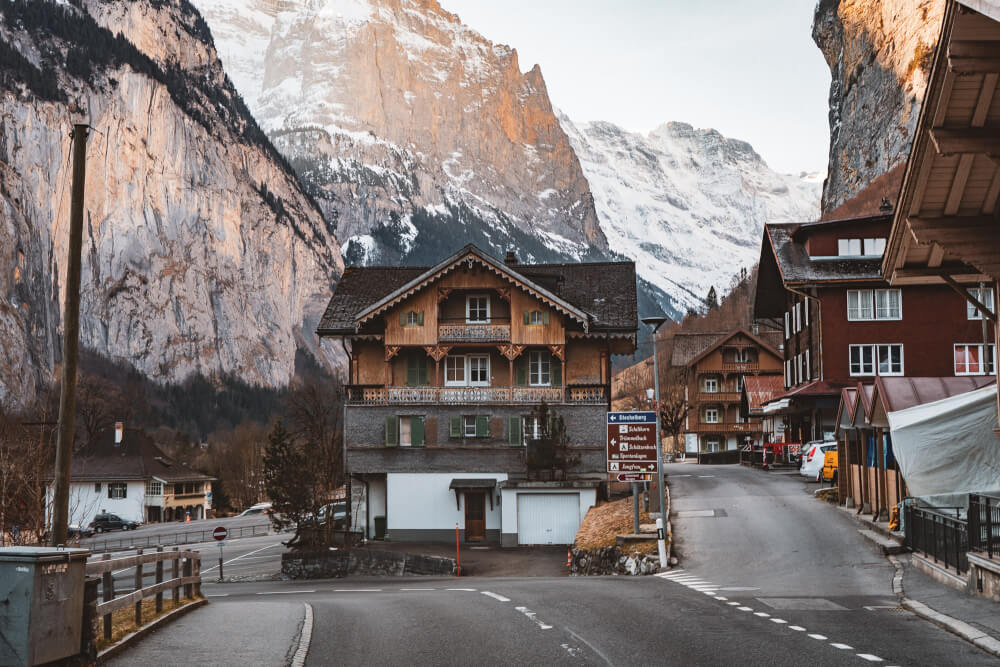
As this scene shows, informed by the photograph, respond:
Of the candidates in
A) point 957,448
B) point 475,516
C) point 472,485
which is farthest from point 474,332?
point 957,448

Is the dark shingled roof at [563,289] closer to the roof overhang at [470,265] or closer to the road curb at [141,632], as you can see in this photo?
Result: the roof overhang at [470,265]

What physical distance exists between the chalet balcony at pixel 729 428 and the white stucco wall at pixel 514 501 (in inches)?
2335

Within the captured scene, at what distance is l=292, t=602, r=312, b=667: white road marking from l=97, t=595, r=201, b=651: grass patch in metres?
2.24

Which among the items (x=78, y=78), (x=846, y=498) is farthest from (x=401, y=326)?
(x=78, y=78)

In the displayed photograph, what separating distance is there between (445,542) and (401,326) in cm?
1049

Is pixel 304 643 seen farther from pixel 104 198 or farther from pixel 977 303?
pixel 104 198

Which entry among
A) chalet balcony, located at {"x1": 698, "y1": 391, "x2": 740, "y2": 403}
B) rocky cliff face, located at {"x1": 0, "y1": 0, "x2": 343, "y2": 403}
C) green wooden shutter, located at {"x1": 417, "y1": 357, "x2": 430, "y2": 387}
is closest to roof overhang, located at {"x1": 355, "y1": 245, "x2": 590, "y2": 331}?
green wooden shutter, located at {"x1": 417, "y1": 357, "x2": 430, "y2": 387}

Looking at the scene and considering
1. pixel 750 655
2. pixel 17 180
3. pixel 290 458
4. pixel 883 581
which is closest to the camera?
pixel 750 655

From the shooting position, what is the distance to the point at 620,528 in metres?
35.1

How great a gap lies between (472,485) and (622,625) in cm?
3389

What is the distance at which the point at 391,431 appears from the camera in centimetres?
4988

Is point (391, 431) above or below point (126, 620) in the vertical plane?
above

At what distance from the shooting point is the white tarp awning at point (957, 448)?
78.0ft

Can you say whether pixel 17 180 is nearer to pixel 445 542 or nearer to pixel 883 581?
pixel 445 542
